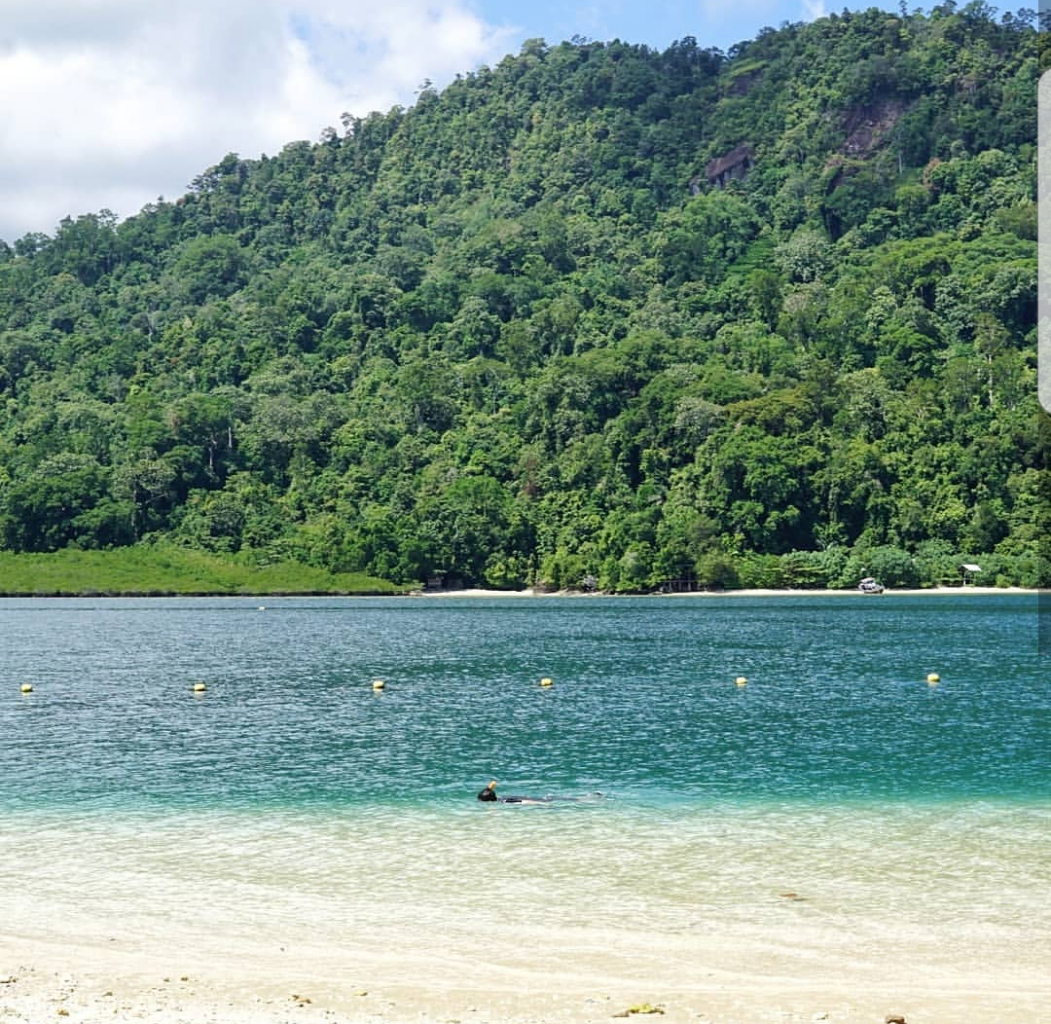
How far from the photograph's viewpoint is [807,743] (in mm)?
41438

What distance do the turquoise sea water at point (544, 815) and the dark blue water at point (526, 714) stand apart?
23cm

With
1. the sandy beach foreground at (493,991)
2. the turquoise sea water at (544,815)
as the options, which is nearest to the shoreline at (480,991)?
the sandy beach foreground at (493,991)

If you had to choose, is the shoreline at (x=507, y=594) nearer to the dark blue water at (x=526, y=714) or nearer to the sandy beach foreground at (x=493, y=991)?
the dark blue water at (x=526, y=714)

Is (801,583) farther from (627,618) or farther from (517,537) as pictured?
(627,618)

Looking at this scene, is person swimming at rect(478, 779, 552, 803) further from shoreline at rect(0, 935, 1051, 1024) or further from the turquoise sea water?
shoreline at rect(0, 935, 1051, 1024)

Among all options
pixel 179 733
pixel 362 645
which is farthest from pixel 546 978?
pixel 362 645

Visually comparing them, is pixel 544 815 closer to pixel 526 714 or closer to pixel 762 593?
pixel 526 714

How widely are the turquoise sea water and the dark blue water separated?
0.74 feet

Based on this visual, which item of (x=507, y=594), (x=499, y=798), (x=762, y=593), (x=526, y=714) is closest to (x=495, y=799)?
(x=499, y=798)

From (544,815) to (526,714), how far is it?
2018 cm

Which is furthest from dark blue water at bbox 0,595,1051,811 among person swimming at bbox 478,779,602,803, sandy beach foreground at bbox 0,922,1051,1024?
sandy beach foreground at bbox 0,922,1051,1024

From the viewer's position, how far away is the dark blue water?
33.6 m

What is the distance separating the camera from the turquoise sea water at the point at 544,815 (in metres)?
19.7

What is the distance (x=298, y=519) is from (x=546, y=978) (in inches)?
6181
